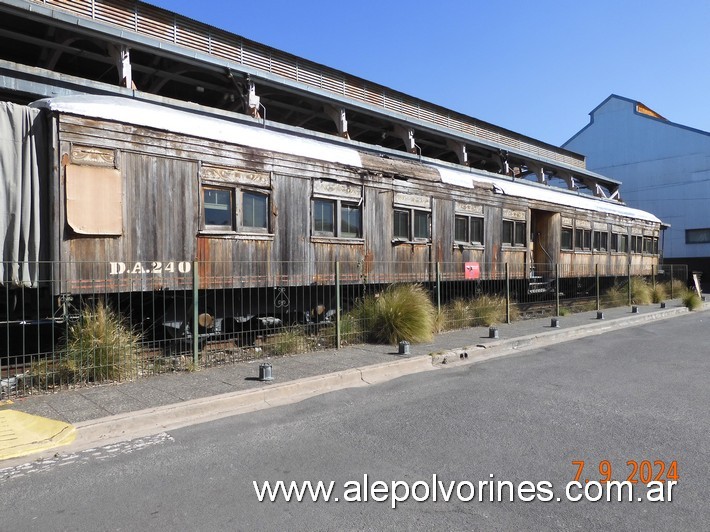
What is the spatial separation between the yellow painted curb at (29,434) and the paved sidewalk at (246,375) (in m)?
0.18

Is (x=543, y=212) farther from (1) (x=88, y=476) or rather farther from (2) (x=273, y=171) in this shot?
(1) (x=88, y=476)

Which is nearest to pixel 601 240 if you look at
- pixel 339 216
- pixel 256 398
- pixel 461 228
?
pixel 461 228

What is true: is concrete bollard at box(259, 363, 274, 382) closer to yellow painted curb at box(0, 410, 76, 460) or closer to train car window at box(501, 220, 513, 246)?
yellow painted curb at box(0, 410, 76, 460)

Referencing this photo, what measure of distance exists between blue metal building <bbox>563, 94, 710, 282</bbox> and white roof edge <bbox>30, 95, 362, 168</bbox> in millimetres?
35132

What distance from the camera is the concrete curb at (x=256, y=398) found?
5.13m

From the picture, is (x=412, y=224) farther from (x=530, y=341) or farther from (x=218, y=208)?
(x=218, y=208)

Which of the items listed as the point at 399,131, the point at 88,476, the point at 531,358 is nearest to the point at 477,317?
the point at 531,358

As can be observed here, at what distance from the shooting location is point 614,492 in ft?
12.3

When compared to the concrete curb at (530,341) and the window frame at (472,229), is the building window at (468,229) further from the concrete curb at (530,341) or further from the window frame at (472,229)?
the concrete curb at (530,341)

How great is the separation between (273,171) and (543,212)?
1095 cm

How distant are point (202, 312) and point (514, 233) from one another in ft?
32.3

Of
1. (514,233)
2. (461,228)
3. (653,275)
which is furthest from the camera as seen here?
(653,275)

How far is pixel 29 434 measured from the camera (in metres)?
4.86

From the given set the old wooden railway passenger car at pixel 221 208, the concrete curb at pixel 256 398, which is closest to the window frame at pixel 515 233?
the old wooden railway passenger car at pixel 221 208
